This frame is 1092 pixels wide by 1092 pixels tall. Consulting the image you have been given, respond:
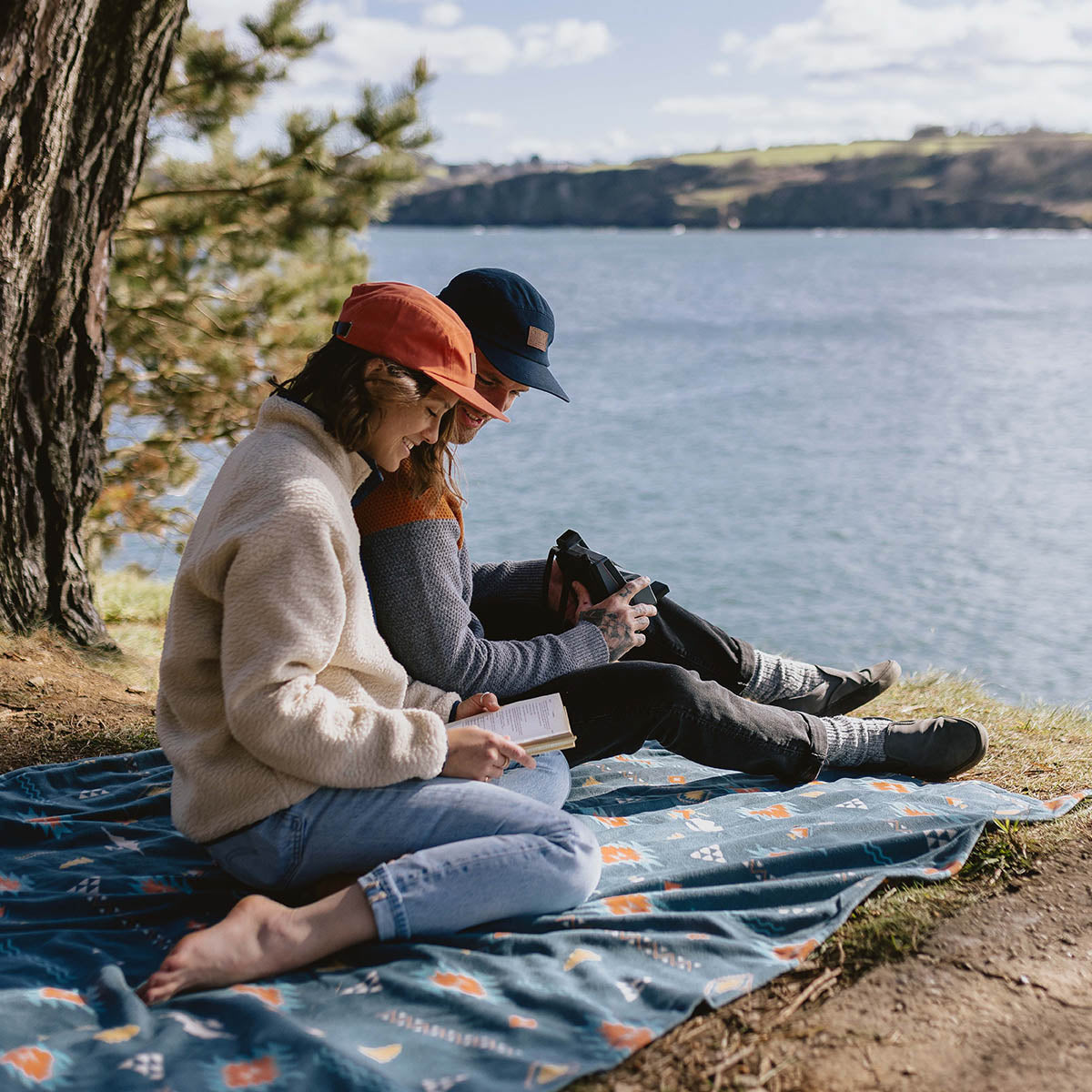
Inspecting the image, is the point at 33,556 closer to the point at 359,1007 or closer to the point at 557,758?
the point at 557,758

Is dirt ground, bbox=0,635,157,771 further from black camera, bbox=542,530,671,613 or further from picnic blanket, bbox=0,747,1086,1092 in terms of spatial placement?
black camera, bbox=542,530,671,613

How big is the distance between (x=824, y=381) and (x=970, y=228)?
245ft

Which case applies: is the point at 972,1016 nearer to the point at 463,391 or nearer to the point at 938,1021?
the point at 938,1021

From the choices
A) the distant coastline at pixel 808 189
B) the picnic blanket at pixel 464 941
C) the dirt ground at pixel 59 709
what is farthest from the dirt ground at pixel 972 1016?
the distant coastline at pixel 808 189

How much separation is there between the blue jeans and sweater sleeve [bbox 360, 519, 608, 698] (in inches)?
14.0

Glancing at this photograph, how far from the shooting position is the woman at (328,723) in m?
2.14

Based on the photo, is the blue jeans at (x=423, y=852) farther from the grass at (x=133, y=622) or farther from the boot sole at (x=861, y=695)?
the grass at (x=133, y=622)

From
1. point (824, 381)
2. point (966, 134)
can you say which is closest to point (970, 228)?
point (966, 134)

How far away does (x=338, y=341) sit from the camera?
7.88ft

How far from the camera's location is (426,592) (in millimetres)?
2639

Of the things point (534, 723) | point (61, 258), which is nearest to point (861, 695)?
point (534, 723)

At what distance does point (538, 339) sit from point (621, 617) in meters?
0.75

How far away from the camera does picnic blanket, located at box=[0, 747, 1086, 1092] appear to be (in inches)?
78.7

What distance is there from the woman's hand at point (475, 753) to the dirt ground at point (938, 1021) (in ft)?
2.04
